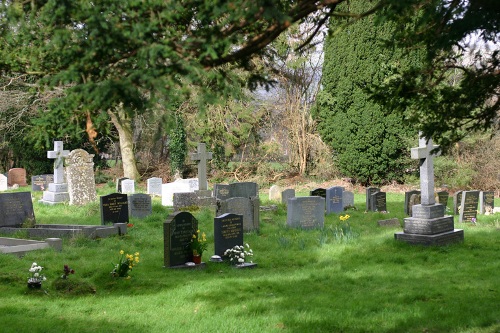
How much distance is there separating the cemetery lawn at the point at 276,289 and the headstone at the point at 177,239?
29 centimetres

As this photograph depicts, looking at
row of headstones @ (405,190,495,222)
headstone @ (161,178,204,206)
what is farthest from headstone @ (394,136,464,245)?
headstone @ (161,178,204,206)

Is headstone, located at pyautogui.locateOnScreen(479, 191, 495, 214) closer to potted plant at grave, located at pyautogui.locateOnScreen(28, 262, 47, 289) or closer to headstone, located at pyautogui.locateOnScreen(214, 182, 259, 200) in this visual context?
headstone, located at pyautogui.locateOnScreen(214, 182, 259, 200)

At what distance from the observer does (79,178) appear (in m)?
19.4

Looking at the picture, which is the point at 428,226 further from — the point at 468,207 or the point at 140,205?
the point at 140,205

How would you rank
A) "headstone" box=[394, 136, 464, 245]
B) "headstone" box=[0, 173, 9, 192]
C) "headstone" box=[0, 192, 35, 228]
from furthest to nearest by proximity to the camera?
1. "headstone" box=[0, 173, 9, 192]
2. "headstone" box=[0, 192, 35, 228]
3. "headstone" box=[394, 136, 464, 245]

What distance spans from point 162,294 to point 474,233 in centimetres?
800

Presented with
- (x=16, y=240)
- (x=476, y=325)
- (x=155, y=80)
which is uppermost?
(x=155, y=80)

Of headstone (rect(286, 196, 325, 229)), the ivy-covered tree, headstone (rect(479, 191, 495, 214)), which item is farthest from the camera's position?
the ivy-covered tree

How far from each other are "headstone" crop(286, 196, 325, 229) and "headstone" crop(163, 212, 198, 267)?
4507 millimetres

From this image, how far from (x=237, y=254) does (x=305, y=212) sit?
441 centimetres

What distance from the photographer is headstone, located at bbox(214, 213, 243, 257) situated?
1012cm

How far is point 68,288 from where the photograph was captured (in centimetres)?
775

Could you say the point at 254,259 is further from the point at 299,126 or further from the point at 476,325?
the point at 299,126

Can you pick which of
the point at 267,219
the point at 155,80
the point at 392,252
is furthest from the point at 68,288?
the point at 267,219
